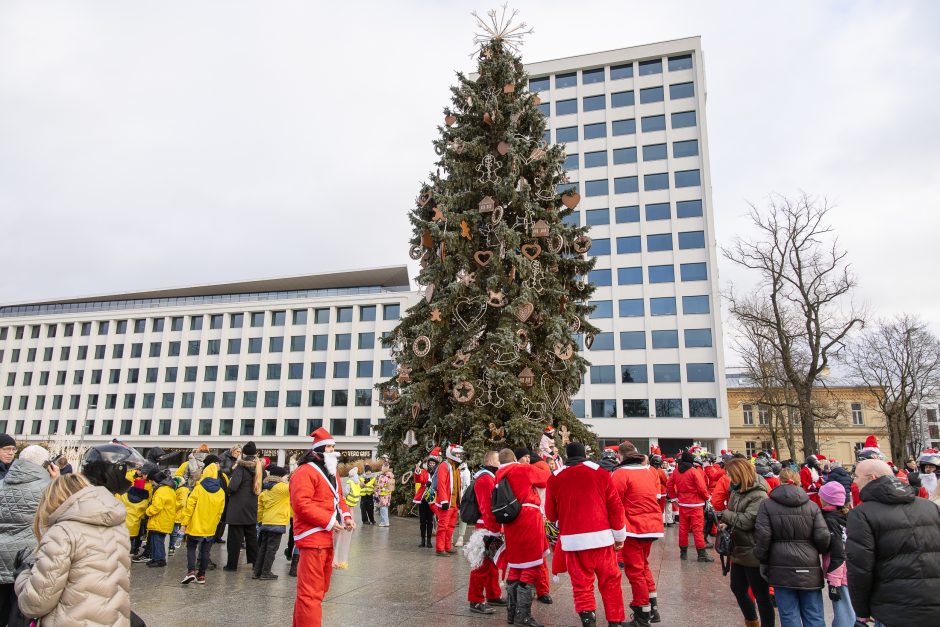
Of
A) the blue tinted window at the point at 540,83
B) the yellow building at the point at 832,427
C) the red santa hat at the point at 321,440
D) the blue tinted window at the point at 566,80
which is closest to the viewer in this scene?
the red santa hat at the point at 321,440

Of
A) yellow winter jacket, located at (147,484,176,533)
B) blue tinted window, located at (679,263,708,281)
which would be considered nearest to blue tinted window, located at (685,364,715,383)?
blue tinted window, located at (679,263,708,281)

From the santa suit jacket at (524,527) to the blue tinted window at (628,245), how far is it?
41.6 m

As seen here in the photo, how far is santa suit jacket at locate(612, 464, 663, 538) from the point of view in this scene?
22.8ft

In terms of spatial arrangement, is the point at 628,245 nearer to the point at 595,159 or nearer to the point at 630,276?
the point at 630,276

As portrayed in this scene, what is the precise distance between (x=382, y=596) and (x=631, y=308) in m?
40.1

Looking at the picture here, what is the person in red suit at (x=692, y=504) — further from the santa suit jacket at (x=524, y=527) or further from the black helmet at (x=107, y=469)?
the black helmet at (x=107, y=469)

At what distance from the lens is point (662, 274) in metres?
45.2

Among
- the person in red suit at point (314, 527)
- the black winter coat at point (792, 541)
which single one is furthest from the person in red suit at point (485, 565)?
the black winter coat at point (792, 541)

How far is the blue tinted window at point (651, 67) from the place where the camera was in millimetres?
48875

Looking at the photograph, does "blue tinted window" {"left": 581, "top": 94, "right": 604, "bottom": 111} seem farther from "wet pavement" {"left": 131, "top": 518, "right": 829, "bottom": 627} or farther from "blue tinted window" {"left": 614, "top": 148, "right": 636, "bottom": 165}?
"wet pavement" {"left": 131, "top": 518, "right": 829, "bottom": 627}

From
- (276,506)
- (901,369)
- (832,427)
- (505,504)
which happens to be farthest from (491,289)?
(832,427)

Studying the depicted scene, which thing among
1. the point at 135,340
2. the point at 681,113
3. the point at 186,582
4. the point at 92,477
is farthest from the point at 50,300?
the point at 92,477

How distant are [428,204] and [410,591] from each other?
11.7m

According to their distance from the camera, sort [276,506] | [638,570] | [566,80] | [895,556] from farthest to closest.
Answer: [566,80]
[276,506]
[638,570]
[895,556]
